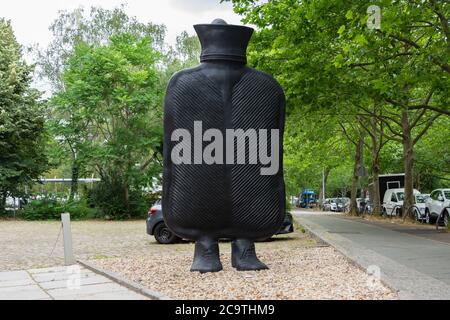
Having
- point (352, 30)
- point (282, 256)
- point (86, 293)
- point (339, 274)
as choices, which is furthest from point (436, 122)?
point (86, 293)

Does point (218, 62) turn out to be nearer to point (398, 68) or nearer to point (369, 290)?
point (369, 290)

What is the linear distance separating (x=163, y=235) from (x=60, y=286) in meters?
7.36

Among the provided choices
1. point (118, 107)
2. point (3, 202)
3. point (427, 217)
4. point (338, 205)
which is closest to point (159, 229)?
point (118, 107)

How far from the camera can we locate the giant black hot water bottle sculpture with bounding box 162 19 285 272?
8297 mm

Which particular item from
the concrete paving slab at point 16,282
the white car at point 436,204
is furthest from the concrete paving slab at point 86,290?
the white car at point 436,204

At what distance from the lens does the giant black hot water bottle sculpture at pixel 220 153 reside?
27.2 feet

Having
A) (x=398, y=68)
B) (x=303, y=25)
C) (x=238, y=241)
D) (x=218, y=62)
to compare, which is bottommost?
(x=238, y=241)

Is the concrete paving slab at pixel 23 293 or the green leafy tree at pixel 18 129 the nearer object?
the concrete paving slab at pixel 23 293

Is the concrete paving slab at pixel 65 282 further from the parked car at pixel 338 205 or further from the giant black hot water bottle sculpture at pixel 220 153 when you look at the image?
the parked car at pixel 338 205

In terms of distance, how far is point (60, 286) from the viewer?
807cm

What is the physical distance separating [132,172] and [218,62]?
20.3 meters

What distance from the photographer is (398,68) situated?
15.6m

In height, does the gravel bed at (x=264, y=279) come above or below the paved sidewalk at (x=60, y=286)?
above

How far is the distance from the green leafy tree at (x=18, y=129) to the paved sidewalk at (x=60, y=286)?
19.5 metres
